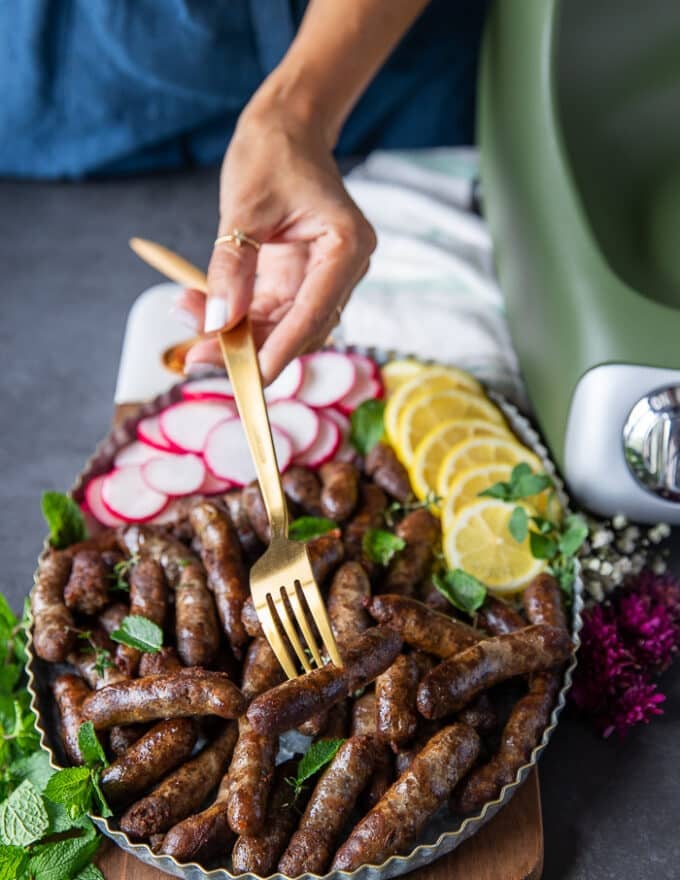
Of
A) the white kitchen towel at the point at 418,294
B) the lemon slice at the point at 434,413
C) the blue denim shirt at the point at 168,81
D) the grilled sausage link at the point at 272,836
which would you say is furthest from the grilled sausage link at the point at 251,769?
the blue denim shirt at the point at 168,81

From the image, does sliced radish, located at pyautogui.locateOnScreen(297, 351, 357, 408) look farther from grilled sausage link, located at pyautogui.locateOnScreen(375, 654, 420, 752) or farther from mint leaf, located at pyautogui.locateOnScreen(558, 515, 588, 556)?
grilled sausage link, located at pyautogui.locateOnScreen(375, 654, 420, 752)

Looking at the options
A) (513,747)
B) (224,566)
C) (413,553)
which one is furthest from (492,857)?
(224,566)

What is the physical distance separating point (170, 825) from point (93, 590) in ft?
1.39

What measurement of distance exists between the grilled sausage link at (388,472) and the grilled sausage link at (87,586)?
522mm

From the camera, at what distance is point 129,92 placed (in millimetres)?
2686

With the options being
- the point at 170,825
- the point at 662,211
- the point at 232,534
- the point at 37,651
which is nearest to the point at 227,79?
the point at 662,211

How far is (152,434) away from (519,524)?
2.38ft

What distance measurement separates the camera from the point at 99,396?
234 centimetres

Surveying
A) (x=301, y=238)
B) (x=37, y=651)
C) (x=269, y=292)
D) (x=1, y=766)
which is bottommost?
(x=1, y=766)

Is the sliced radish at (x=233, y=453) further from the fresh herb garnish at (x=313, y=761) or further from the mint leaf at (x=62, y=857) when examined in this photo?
the mint leaf at (x=62, y=857)

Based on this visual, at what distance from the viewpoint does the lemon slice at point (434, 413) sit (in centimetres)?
190

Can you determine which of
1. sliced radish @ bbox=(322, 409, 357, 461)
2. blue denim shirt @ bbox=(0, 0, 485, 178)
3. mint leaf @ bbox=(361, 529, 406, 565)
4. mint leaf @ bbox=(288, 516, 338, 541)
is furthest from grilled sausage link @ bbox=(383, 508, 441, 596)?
blue denim shirt @ bbox=(0, 0, 485, 178)

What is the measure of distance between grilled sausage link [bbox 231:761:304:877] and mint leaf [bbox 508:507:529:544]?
548 mm

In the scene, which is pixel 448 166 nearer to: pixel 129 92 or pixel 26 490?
pixel 129 92
